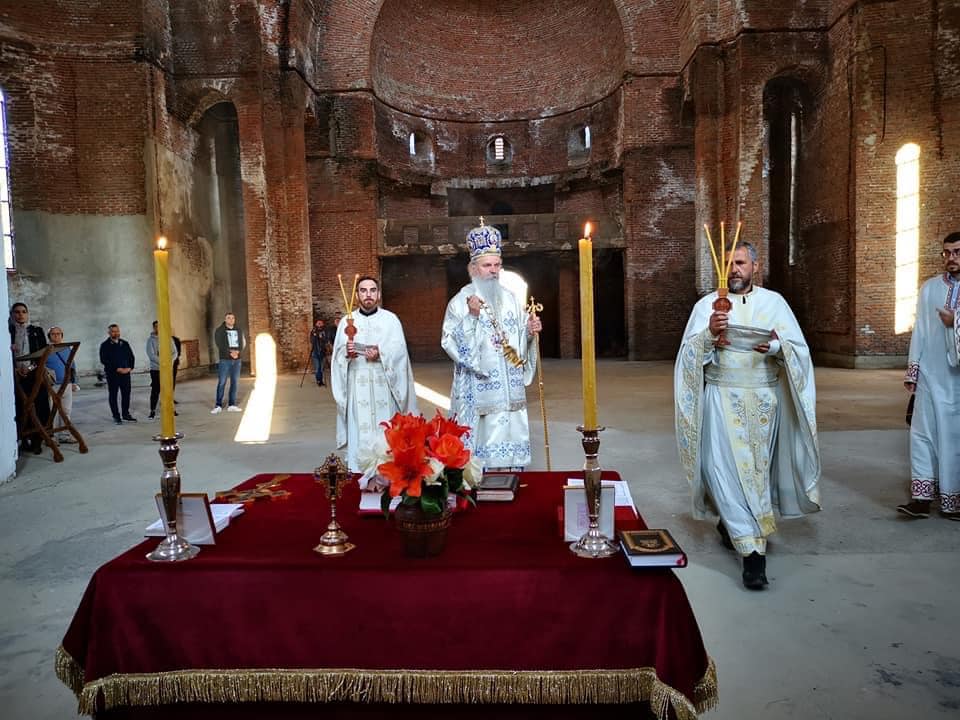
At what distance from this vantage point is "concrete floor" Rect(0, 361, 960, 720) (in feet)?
8.90

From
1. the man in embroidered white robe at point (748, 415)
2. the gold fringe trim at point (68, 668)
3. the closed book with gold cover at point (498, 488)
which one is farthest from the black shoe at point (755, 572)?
the gold fringe trim at point (68, 668)

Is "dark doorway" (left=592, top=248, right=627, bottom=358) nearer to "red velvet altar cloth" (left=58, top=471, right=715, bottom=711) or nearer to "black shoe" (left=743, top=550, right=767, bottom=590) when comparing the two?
"black shoe" (left=743, top=550, right=767, bottom=590)

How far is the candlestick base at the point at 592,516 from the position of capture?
1798 millimetres

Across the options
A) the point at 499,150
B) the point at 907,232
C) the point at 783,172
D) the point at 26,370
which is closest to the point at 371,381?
the point at 26,370

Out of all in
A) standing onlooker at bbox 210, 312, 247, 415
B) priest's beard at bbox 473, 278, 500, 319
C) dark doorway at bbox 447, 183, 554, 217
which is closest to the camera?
priest's beard at bbox 473, 278, 500, 319

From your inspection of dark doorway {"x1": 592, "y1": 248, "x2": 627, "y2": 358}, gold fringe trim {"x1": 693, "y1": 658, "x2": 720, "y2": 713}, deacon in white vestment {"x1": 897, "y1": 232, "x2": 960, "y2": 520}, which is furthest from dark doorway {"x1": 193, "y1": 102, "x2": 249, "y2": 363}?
gold fringe trim {"x1": 693, "y1": 658, "x2": 720, "y2": 713}

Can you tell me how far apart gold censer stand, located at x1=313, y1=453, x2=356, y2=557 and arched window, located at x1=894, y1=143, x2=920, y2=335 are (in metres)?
16.3

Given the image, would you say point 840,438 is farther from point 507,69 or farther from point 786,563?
point 507,69

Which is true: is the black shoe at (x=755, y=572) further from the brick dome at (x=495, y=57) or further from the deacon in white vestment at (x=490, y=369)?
the brick dome at (x=495, y=57)

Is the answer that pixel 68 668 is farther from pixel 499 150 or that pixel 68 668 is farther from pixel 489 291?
pixel 499 150

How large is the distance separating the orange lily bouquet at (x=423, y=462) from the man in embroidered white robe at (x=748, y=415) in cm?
234

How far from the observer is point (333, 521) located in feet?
6.42

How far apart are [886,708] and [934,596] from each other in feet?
4.33

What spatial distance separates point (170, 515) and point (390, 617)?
761 mm
